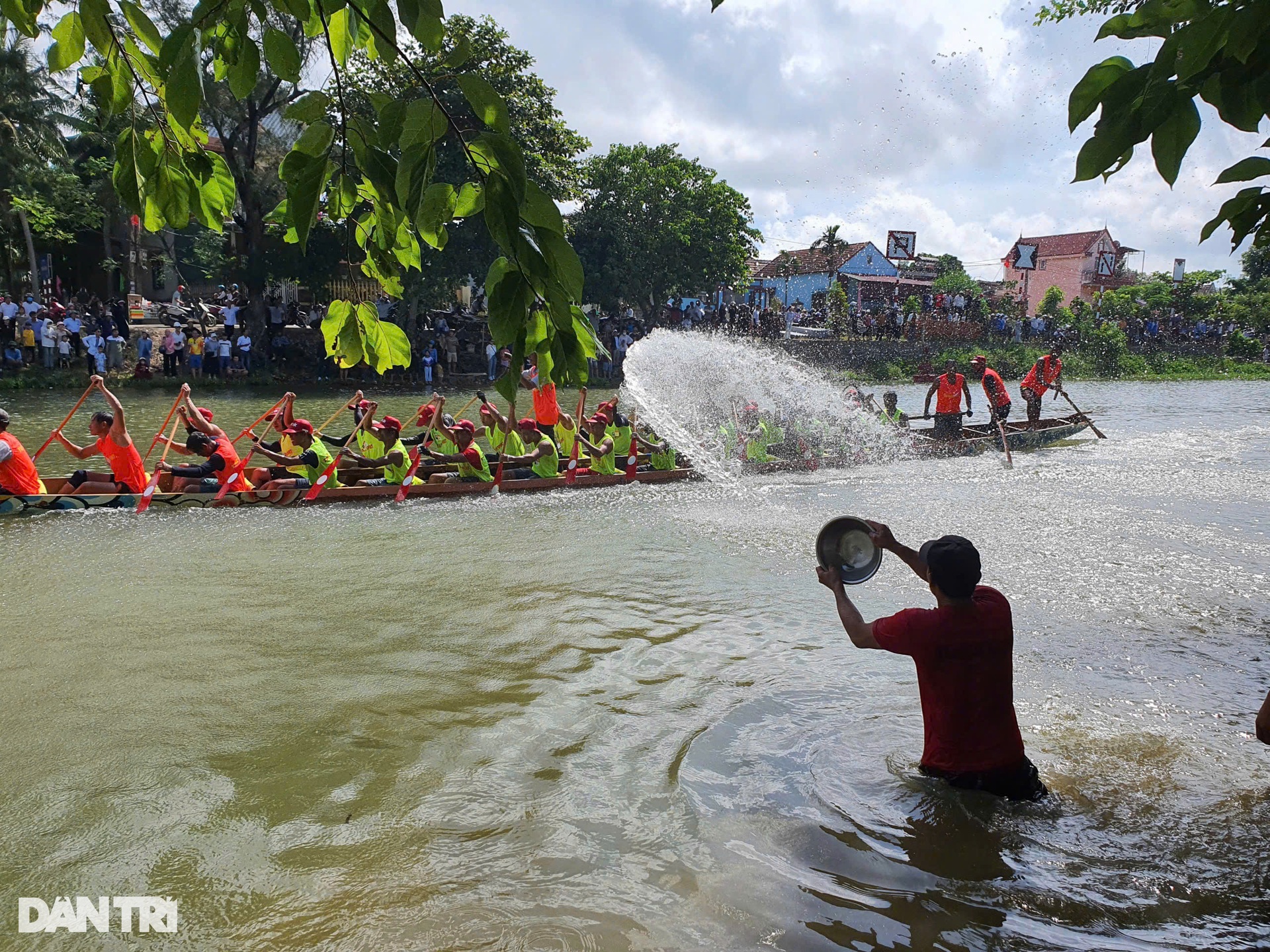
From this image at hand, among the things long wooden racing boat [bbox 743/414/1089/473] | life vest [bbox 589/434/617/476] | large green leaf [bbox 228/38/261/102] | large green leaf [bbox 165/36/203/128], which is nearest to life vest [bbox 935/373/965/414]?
long wooden racing boat [bbox 743/414/1089/473]

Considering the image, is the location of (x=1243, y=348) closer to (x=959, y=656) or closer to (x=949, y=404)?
(x=949, y=404)

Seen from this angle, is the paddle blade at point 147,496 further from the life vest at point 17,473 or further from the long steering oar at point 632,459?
the long steering oar at point 632,459

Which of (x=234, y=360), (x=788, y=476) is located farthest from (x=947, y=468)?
(x=234, y=360)

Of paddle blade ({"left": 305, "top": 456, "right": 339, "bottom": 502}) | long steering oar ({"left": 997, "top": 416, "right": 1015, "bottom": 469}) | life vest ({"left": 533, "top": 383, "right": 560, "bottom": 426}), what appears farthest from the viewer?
long steering oar ({"left": 997, "top": 416, "right": 1015, "bottom": 469})

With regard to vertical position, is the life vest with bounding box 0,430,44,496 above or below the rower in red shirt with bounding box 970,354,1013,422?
below

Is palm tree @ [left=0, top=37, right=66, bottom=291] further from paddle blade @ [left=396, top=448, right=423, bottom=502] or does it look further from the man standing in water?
the man standing in water

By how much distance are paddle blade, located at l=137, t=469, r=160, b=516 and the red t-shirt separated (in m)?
9.01

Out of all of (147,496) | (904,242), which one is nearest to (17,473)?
(147,496)

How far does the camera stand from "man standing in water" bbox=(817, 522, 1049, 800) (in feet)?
11.8

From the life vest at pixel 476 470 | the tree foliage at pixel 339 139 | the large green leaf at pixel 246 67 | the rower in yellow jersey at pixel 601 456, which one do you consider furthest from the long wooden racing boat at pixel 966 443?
the large green leaf at pixel 246 67

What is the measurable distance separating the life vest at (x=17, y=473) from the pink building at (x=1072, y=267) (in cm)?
5383

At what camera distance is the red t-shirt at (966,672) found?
11.8 ft

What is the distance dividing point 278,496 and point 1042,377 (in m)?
14.8

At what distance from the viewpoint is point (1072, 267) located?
57.2 metres
